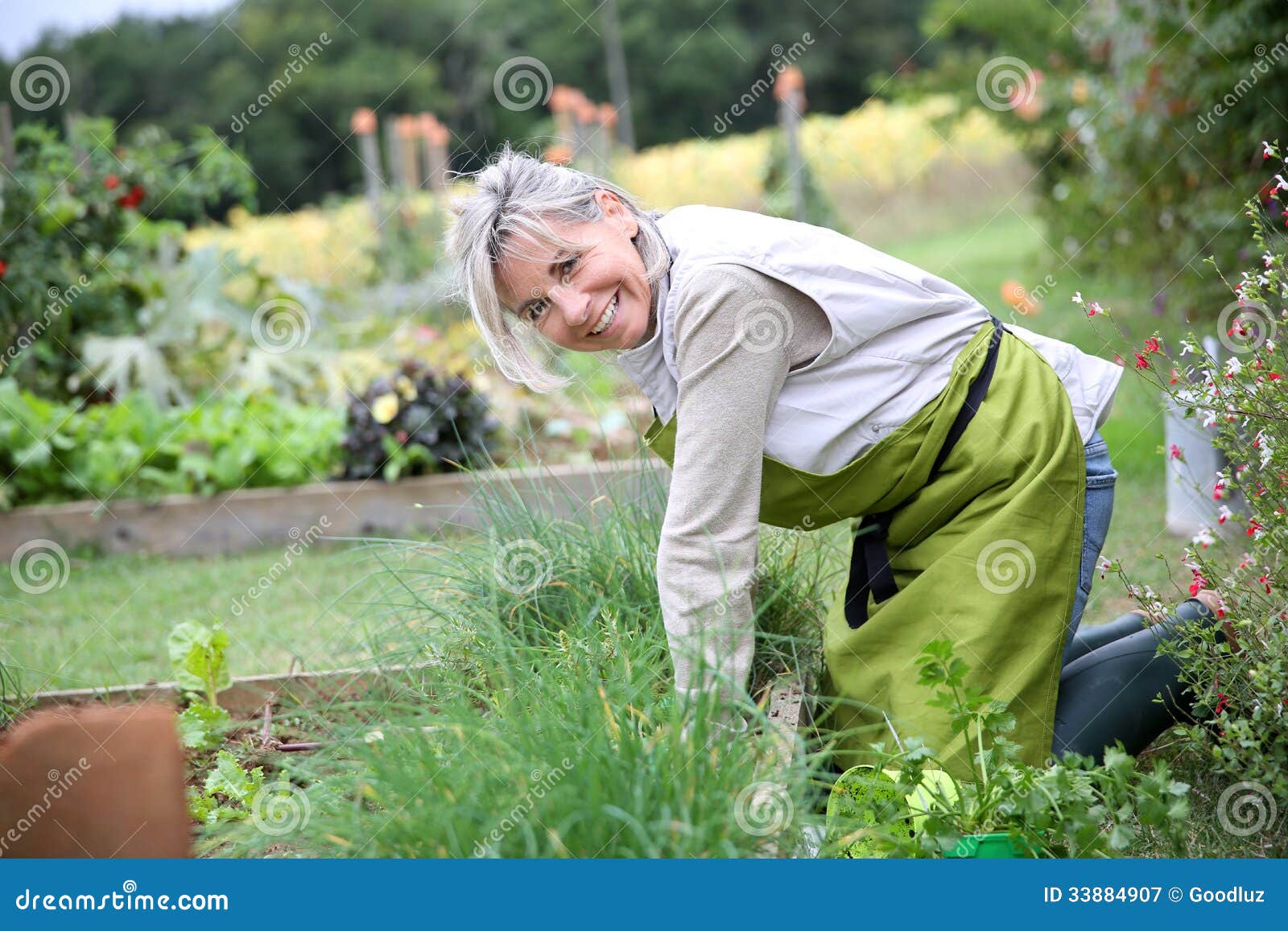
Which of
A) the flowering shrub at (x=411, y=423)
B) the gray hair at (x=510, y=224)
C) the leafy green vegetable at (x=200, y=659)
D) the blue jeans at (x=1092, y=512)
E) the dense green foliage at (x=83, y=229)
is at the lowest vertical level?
the leafy green vegetable at (x=200, y=659)

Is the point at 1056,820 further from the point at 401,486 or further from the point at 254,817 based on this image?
the point at 401,486

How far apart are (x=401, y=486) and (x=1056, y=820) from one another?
12.0ft

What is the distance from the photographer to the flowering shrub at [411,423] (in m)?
5.03

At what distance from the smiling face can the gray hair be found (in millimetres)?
16

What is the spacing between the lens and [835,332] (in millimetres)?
1970

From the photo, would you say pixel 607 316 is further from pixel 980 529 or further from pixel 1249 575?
pixel 1249 575

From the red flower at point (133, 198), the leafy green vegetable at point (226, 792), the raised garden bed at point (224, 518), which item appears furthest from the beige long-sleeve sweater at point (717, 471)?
the red flower at point (133, 198)

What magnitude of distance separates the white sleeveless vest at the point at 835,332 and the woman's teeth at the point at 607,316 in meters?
0.09

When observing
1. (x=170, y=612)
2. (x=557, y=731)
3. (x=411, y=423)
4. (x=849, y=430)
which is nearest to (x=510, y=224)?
(x=849, y=430)

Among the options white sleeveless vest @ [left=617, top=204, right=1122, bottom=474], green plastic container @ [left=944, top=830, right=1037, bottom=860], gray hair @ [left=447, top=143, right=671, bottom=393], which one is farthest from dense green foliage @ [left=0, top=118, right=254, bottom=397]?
green plastic container @ [left=944, top=830, right=1037, bottom=860]

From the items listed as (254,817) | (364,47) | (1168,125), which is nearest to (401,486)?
(254,817)

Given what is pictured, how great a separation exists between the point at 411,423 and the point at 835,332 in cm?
340

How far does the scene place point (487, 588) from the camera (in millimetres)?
2502

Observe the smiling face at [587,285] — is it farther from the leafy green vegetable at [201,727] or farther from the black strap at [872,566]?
the leafy green vegetable at [201,727]
